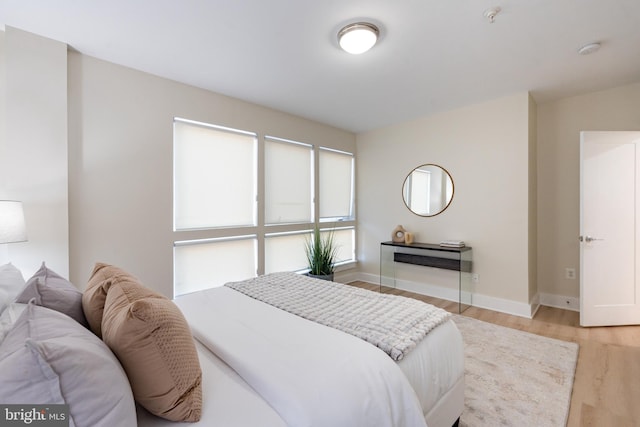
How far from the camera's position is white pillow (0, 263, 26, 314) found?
120 centimetres

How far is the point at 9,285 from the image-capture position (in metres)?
1.34

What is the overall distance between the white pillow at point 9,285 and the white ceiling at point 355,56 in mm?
1725

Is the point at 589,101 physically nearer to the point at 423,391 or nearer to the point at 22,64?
the point at 423,391

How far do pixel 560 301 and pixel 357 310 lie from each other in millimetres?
3495

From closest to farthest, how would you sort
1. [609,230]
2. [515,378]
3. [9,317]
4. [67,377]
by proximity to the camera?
[67,377], [9,317], [515,378], [609,230]

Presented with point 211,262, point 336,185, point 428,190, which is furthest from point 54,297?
point 428,190

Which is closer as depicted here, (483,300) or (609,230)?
(609,230)

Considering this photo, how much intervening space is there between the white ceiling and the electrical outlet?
7.08 ft

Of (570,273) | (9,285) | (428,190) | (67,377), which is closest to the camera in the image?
(67,377)

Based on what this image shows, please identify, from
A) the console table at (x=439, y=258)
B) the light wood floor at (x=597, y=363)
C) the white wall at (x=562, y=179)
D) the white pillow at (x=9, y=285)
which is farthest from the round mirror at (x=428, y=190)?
the white pillow at (x=9, y=285)

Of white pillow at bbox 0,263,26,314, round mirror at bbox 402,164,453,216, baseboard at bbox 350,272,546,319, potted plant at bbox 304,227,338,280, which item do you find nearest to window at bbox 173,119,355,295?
potted plant at bbox 304,227,338,280

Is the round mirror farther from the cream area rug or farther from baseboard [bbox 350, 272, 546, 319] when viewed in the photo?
the cream area rug

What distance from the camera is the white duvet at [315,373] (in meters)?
0.99

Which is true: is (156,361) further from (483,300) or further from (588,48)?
(483,300)
